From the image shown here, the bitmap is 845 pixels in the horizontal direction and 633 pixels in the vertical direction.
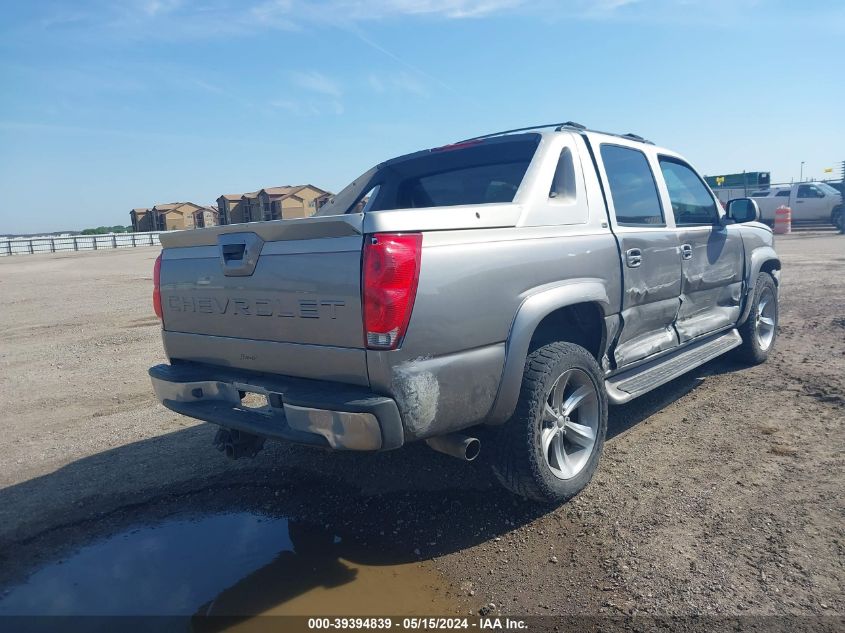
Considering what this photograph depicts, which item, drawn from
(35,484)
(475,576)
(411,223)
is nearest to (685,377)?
(475,576)

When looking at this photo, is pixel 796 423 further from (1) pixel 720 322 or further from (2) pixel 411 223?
(2) pixel 411 223

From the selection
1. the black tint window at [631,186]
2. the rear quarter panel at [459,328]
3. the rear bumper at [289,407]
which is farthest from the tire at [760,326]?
the rear bumper at [289,407]

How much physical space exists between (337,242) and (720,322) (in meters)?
3.88

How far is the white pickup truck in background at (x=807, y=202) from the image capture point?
2450cm

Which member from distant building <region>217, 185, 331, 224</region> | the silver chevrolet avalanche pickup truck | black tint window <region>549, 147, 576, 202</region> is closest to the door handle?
the silver chevrolet avalanche pickup truck

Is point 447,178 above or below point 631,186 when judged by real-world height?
above

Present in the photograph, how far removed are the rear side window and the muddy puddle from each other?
7.78ft

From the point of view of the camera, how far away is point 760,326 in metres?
6.32

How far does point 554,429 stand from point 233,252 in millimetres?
1971

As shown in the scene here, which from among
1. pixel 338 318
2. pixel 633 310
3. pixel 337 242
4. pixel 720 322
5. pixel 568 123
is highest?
pixel 568 123

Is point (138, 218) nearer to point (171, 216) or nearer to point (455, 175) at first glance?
point (171, 216)

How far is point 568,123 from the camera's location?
4227 mm

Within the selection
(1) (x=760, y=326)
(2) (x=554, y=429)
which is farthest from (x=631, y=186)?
(1) (x=760, y=326)

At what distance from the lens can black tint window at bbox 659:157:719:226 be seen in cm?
500
